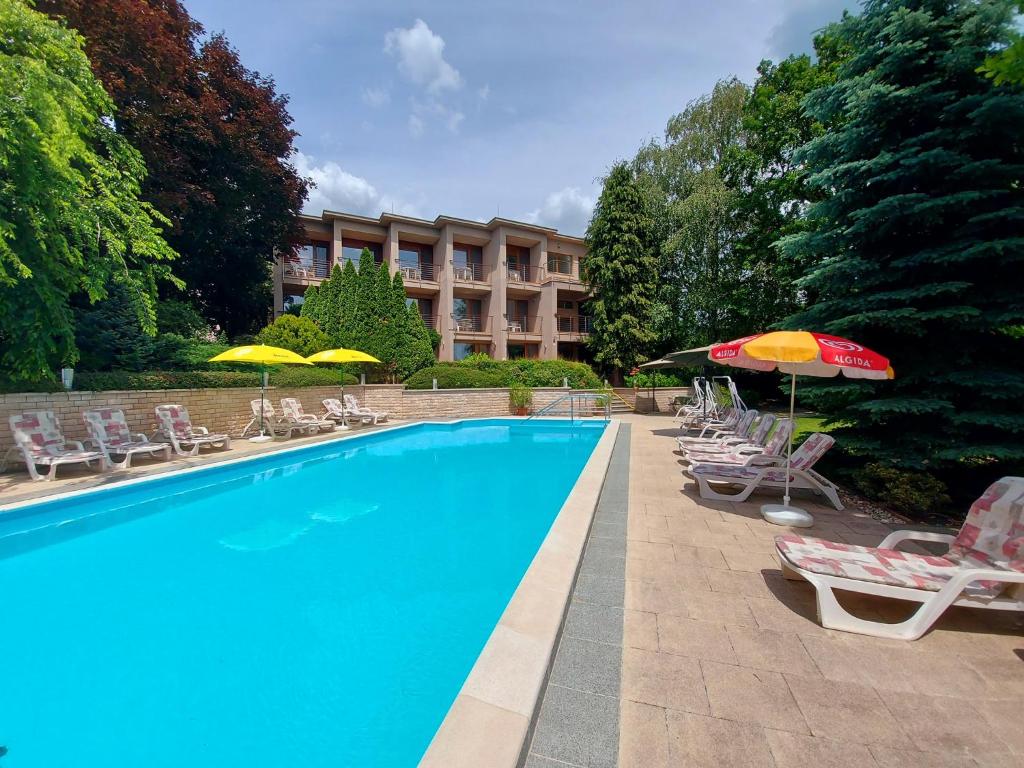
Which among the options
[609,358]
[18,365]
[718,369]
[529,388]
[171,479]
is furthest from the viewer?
[609,358]

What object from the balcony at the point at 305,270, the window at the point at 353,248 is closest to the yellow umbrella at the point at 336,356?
the balcony at the point at 305,270

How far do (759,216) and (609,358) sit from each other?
9.69m

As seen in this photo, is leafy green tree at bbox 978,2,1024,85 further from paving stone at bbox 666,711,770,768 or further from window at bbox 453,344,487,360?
window at bbox 453,344,487,360

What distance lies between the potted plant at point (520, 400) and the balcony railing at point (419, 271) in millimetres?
10854

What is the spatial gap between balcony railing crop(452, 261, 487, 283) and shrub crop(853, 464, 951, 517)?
23199mm

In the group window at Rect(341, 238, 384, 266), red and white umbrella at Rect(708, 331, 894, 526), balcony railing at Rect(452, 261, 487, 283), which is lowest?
red and white umbrella at Rect(708, 331, 894, 526)

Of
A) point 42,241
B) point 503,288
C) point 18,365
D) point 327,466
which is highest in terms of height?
point 503,288

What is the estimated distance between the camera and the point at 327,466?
1039cm

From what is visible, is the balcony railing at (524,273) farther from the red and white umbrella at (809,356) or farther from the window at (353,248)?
the red and white umbrella at (809,356)

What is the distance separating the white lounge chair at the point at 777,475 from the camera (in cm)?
556

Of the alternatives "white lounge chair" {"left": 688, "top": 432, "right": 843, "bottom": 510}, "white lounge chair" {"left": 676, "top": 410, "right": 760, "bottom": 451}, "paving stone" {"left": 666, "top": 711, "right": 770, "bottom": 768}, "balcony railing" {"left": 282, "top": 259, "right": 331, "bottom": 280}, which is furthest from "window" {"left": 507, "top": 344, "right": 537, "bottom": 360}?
"paving stone" {"left": 666, "top": 711, "right": 770, "bottom": 768}

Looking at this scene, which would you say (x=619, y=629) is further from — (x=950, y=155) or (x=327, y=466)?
(x=327, y=466)

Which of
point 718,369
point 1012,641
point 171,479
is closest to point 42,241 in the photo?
point 171,479

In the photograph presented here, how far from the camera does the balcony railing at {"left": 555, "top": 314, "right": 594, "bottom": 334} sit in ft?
96.4
